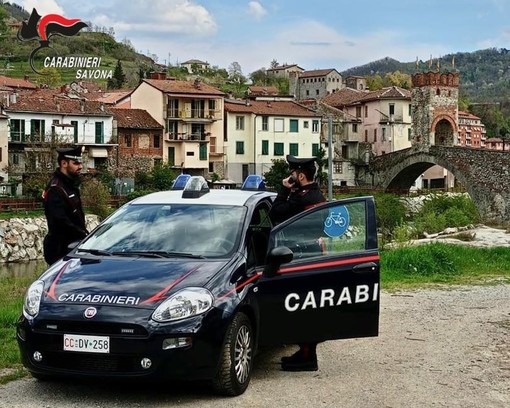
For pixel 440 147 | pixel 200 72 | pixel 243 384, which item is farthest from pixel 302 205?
pixel 200 72

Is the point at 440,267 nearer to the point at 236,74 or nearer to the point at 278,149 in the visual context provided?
the point at 278,149

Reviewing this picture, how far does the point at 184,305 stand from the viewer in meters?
6.07

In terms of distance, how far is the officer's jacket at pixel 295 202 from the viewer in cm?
802

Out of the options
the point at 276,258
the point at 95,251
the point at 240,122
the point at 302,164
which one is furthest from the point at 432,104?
the point at 95,251

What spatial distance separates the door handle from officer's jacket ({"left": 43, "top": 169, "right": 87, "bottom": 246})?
3.01 m

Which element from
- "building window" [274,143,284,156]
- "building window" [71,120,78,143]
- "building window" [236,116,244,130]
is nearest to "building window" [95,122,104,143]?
"building window" [71,120,78,143]

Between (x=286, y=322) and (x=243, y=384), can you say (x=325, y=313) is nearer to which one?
(x=286, y=322)

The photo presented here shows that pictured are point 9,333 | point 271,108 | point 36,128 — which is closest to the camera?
point 9,333

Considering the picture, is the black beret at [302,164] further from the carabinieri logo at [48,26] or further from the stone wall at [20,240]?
the carabinieri logo at [48,26]

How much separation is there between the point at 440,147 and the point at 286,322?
62.2 metres

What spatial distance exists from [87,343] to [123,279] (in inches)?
24.2

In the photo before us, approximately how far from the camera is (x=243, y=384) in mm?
6480

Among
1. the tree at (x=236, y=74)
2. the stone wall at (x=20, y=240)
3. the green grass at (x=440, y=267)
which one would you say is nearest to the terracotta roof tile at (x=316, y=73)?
the tree at (x=236, y=74)

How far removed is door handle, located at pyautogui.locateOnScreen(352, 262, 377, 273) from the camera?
7.19 m
